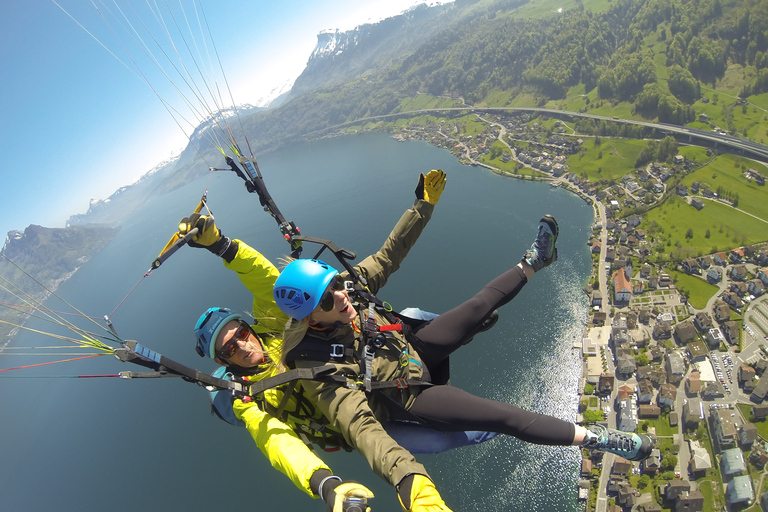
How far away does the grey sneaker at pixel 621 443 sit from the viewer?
132 inches

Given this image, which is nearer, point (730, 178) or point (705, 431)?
point (705, 431)

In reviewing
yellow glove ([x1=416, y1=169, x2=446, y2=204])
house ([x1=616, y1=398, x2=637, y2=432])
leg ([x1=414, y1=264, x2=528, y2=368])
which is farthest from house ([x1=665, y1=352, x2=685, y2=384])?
yellow glove ([x1=416, y1=169, x2=446, y2=204])

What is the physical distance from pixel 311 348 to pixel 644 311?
26143mm

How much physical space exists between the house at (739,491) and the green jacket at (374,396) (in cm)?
1942

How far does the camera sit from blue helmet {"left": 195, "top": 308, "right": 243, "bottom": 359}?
119 inches

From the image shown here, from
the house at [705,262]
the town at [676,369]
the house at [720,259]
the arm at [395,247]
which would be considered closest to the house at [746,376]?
the town at [676,369]

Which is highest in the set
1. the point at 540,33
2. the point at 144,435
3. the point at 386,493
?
the point at 540,33

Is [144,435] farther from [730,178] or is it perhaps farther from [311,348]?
[730,178]

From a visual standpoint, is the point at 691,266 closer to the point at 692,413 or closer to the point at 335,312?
the point at 692,413

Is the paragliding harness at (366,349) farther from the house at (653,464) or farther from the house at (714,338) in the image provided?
Result: the house at (714,338)

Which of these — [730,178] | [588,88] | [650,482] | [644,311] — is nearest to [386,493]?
[650,482]

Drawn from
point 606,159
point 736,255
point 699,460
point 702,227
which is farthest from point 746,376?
point 606,159

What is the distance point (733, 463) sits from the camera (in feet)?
48.0

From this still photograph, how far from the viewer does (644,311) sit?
2227cm
